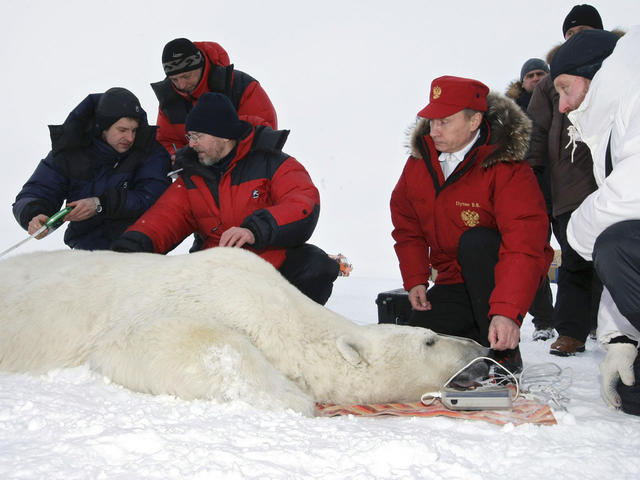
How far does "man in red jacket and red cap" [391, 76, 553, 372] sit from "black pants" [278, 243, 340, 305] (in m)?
0.58

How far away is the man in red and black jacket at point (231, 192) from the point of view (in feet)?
14.0

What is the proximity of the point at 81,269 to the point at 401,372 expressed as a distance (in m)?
1.86

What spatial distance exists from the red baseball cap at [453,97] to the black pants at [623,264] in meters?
1.45

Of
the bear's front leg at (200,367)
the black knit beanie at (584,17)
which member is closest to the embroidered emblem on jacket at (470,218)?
the bear's front leg at (200,367)

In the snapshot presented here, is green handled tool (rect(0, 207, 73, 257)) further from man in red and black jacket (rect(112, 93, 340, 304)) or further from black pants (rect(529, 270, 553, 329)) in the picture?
black pants (rect(529, 270, 553, 329))

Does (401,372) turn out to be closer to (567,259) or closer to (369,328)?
(369,328)

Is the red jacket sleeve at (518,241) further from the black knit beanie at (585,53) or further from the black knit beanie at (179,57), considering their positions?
the black knit beanie at (179,57)

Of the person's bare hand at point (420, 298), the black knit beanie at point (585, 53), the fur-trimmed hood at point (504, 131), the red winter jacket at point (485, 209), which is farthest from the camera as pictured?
the person's bare hand at point (420, 298)

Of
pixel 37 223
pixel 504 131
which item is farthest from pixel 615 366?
pixel 37 223

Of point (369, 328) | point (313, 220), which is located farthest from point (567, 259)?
point (369, 328)

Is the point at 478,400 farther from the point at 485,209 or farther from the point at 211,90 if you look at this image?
the point at 211,90

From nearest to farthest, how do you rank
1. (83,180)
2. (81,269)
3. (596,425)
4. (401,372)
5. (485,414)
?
(596,425)
(485,414)
(401,372)
(81,269)
(83,180)

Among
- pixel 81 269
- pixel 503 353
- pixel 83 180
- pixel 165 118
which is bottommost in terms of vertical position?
pixel 503 353

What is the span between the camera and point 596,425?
2.37 metres
